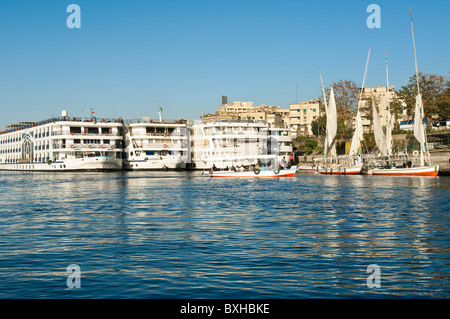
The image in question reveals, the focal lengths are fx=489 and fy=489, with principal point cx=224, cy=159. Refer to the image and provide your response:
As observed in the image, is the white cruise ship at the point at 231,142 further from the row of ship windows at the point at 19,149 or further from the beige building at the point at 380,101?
the row of ship windows at the point at 19,149

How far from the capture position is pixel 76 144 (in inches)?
4545

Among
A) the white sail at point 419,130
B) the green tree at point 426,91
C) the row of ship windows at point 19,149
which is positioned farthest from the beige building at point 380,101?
the row of ship windows at point 19,149

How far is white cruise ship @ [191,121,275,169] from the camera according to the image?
11544cm

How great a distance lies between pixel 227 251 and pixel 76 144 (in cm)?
10489

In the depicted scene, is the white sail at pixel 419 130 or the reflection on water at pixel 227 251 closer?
the reflection on water at pixel 227 251

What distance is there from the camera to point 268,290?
468 inches

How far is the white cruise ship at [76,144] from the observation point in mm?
112162

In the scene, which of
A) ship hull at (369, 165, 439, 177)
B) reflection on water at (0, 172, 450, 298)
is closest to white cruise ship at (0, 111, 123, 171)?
ship hull at (369, 165, 439, 177)

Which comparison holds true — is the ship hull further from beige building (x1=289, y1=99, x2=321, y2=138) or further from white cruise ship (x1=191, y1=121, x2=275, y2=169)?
beige building (x1=289, y1=99, x2=321, y2=138)

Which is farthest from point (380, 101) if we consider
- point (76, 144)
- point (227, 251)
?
point (227, 251)

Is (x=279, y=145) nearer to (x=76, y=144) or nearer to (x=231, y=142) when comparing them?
(x=231, y=142)

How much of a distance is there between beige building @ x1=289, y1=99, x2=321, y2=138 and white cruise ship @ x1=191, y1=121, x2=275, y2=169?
30314 mm

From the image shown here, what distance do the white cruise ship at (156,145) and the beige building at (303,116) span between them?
41.8 m
